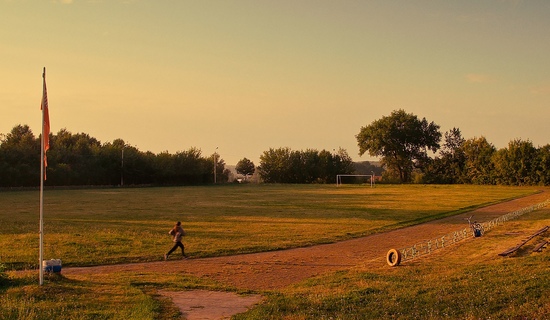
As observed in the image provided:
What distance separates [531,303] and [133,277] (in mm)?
11677

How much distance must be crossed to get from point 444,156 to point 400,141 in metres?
11.2

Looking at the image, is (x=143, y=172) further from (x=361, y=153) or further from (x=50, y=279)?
(x=50, y=279)

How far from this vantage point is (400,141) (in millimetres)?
123375

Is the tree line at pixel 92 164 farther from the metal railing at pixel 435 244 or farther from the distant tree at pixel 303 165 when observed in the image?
the metal railing at pixel 435 244

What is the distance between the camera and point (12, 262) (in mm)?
19656

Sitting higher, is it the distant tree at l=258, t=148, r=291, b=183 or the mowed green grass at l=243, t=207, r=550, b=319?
the distant tree at l=258, t=148, r=291, b=183

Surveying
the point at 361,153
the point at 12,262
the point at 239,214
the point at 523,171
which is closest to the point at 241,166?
the point at 361,153

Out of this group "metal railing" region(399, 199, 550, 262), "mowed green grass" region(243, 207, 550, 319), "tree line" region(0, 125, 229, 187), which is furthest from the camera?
"tree line" region(0, 125, 229, 187)

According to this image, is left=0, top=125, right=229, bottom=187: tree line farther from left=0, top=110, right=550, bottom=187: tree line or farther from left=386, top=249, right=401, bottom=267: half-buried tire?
left=386, top=249, right=401, bottom=267: half-buried tire

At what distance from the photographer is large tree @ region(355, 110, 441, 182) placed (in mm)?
122438

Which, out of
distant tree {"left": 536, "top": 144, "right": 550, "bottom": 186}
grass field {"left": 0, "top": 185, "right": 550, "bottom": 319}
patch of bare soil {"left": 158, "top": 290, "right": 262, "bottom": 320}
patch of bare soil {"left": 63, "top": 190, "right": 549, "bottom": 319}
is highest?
distant tree {"left": 536, "top": 144, "right": 550, "bottom": 186}

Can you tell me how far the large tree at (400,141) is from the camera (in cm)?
12244

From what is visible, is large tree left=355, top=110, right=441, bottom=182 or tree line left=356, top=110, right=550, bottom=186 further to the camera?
large tree left=355, top=110, right=441, bottom=182

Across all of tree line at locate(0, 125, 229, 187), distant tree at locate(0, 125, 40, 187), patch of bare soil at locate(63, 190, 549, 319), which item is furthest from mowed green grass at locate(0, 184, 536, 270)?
tree line at locate(0, 125, 229, 187)
